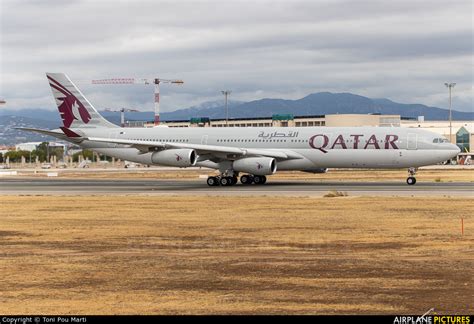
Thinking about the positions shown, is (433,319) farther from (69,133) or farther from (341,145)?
(69,133)

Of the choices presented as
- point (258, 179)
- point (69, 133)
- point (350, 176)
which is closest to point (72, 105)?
point (69, 133)

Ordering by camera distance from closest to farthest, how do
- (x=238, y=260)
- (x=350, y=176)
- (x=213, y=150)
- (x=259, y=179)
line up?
(x=238, y=260)
(x=213, y=150)
(x=259, y=179)
(x=350, y=176)

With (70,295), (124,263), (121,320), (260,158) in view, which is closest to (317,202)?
(260,158)

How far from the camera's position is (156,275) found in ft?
65.7

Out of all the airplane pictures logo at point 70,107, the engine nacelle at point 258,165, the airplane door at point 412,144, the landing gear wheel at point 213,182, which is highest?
the airplane pictures logo at point 70,107

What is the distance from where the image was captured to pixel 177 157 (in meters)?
57.7

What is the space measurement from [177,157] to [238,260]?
3575cm

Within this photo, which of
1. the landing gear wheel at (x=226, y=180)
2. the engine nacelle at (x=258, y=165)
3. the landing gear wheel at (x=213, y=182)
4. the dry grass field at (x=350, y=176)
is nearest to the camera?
the engine nacelle at (x=258, y=165)

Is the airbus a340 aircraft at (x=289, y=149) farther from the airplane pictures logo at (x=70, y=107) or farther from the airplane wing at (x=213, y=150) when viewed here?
the airplane pictures logo at (x=70, y=107)

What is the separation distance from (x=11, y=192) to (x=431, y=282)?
4120 centimetres

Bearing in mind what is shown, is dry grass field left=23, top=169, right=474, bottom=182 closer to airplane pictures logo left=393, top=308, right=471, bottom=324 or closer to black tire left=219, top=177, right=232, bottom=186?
black tire left=219, top=177, right=232, bottom=186

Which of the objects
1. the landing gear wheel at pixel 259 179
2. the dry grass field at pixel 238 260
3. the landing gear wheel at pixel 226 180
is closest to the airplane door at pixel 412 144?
the landing gear wheel at pixel 259 179

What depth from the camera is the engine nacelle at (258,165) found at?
187ft

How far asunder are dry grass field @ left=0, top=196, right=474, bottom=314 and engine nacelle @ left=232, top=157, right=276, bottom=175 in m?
17.4
